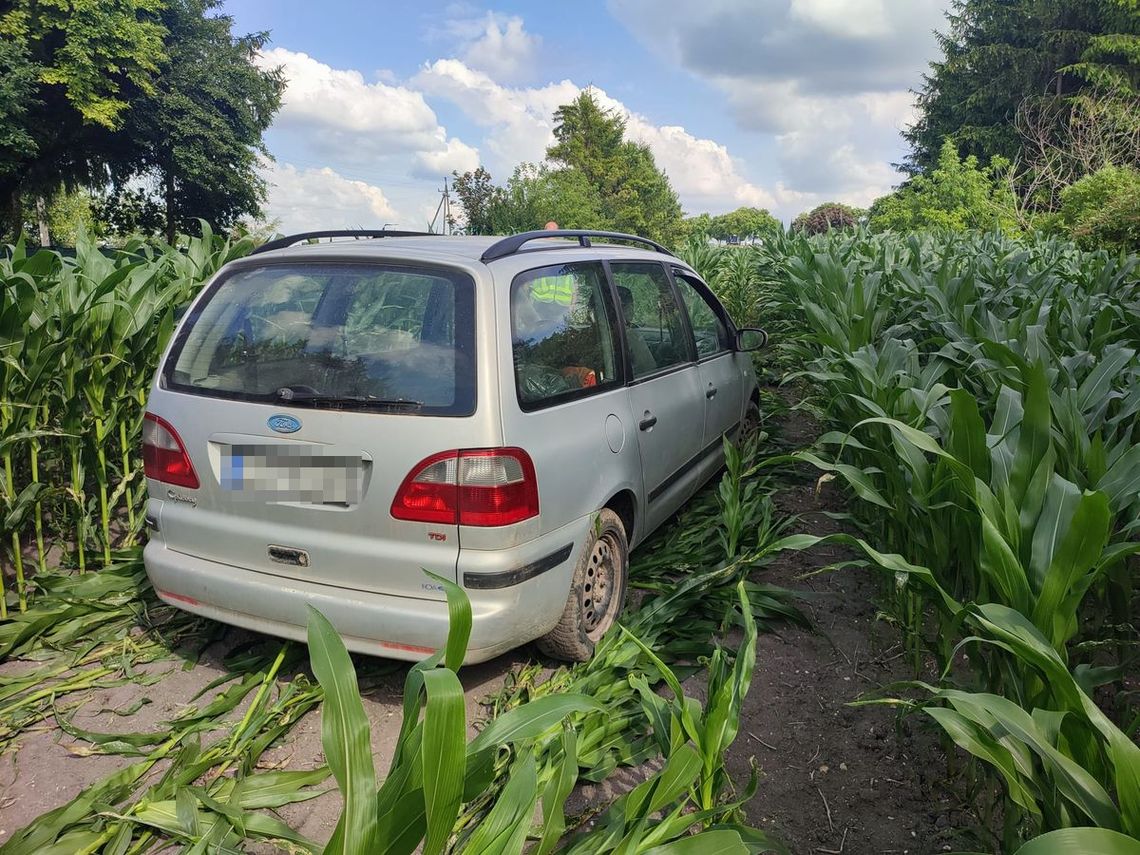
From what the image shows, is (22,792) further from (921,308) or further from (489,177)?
(489,177)

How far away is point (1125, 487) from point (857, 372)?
143cm

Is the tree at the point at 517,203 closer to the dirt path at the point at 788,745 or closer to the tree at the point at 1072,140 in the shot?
the tree at the point at 1072,140

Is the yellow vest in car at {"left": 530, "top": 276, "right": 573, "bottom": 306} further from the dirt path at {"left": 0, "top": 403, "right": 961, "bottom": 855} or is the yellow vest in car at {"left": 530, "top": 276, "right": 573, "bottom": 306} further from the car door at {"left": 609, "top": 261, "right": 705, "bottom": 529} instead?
the dirt path at {"left": 0, "top": 403, "right": 961, "bottom": 855}

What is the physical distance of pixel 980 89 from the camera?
40094 millimetres

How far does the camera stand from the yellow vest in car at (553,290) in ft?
10.1

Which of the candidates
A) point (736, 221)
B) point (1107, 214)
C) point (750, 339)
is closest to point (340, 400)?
point (750, 339)

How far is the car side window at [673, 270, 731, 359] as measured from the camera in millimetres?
4555

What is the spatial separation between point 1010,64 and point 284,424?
155ft

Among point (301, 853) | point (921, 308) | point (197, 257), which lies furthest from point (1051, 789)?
point (197, 257)

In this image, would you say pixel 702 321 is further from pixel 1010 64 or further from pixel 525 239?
pixel 1010 64

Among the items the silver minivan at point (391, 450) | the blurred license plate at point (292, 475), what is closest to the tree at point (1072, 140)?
the silver minivan at point (391, 450)

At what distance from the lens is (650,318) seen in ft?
13.2

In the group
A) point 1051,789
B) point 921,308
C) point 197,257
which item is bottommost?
point 1051,789

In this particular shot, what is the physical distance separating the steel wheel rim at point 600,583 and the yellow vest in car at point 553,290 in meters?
1.01
